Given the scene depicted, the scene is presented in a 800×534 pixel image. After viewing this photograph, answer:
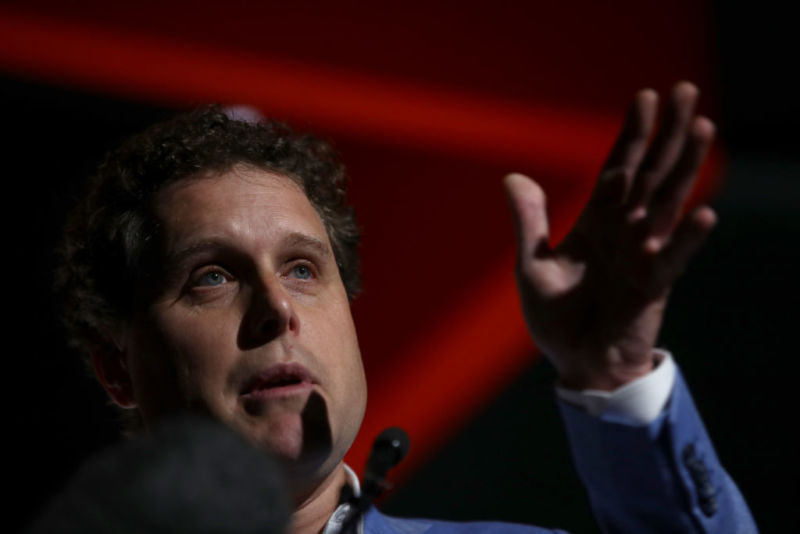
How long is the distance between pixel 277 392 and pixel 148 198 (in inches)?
16.7

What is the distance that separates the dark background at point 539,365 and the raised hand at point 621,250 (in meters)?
1.15

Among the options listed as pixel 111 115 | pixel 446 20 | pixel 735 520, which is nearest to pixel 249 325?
pixel 735 520

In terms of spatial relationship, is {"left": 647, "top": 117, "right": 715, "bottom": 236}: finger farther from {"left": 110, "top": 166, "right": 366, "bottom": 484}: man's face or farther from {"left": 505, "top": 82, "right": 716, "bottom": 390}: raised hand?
{"left": 110, "top": 166, "right": 366, "bottom": 484}: man's face

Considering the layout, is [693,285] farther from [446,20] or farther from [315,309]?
[315,309]

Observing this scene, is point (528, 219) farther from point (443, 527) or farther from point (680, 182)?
point (443, 527)

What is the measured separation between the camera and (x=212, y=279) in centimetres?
110

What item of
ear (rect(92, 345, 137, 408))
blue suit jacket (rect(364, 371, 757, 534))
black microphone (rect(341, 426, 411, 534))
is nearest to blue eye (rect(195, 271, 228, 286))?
ear (rect(92, 345, 137, 408))

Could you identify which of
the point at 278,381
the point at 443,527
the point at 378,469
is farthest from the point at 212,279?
the point at 443,527

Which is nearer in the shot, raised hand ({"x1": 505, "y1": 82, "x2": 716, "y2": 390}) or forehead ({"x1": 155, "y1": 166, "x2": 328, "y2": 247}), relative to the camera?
raised hand ({"x1": 505, "y1": 82, "x2": 716, "y2": 390})

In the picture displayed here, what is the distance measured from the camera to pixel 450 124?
7.07ft

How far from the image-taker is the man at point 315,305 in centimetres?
87

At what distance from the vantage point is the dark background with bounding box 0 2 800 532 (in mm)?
1729

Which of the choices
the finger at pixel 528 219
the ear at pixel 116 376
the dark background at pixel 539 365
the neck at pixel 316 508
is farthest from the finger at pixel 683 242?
the dark background at pixel 539 365

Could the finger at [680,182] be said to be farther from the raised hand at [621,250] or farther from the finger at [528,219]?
the finger at [528,219]
